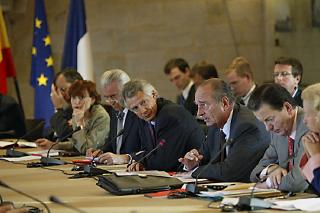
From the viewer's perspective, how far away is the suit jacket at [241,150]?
460cm

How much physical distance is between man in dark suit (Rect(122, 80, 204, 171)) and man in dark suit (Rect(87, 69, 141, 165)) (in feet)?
1.74

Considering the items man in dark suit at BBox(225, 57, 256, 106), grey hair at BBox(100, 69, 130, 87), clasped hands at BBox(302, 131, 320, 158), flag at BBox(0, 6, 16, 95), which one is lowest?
clasped hands at BBox(302, 131, 320, 158)

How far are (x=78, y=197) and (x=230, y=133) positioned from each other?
1.12 m

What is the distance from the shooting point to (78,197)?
4.09 m

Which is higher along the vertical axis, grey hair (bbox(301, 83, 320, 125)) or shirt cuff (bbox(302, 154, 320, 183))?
grey hair (bbox(301, 83, 320, 125))

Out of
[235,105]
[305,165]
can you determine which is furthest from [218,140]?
[305,165]

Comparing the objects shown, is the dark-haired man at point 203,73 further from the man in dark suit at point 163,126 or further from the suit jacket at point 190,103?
the man in dark suit at point 163,126

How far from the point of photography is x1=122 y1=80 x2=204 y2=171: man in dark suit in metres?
5.35

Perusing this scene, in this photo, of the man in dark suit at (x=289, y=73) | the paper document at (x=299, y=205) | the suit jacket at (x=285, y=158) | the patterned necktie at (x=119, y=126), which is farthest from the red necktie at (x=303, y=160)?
the man in dark suit at (x=289, y=73)

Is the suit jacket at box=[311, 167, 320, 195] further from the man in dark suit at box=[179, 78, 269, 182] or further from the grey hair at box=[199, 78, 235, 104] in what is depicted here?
the grey hair at box=[199, 78, 235, 104]

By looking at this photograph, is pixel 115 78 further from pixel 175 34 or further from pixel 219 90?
pixel 175 34

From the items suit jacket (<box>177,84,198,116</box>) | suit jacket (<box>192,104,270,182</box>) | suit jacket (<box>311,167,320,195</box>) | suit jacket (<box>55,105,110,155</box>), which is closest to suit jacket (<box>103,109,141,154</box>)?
suit jacket (<box>55,105,110,155</box>)

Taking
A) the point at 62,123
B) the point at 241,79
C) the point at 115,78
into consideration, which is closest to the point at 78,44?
the point at 62,123

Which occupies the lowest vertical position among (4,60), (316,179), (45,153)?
(45,153)
